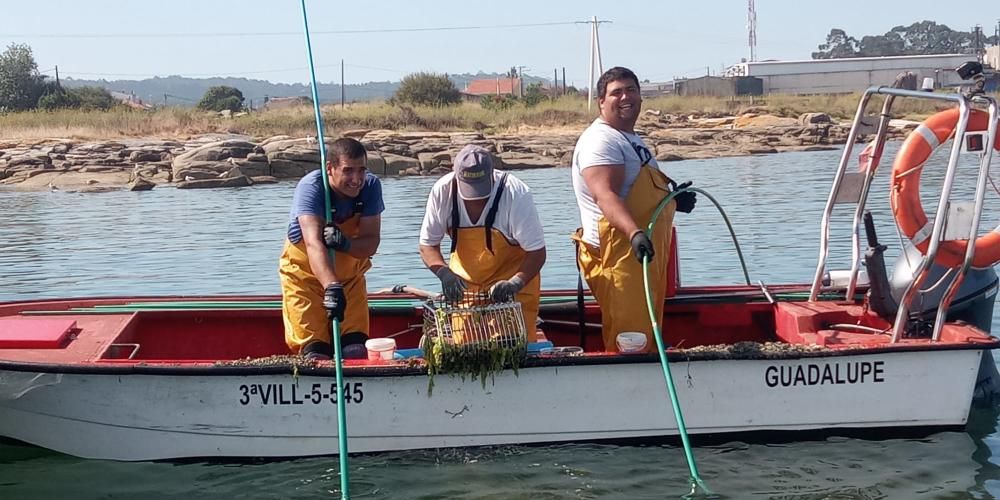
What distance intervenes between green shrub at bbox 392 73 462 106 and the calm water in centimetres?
2226

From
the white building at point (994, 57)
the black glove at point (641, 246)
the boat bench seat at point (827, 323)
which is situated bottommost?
the boat bench seat at point (827, 323)

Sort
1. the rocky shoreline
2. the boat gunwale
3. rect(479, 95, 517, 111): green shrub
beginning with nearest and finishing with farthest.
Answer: the boat gunwale → the rocky shoreline → rect(479, 95, 517, 111): green shrub

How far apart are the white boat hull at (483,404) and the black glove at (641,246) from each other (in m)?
0.65

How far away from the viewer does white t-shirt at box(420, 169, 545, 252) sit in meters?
6.61

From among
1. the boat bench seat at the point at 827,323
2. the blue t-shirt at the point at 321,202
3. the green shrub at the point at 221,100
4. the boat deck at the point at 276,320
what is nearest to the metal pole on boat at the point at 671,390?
the boat bench seat at the point at 827,323

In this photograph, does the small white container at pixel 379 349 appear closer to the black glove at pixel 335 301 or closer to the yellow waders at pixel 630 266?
the black glove at pixel 335 301

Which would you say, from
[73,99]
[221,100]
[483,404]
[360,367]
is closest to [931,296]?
[483,404]

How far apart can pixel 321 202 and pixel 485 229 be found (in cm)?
92

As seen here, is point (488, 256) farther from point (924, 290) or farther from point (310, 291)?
point (924, 290)

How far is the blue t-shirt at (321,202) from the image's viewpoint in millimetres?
6523

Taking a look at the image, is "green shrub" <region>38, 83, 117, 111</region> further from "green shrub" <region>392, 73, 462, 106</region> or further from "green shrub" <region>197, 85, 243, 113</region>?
"green shrub" <region>392, 73, 462, 106</region>

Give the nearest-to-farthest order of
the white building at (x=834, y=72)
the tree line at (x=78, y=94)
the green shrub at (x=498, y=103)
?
the green shrub at (x=498, y=103), the tree line at (x=78, y=94), the white building at (x=834, y=72)

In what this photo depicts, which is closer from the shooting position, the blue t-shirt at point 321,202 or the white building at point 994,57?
the blue t-shirt at point 321,202

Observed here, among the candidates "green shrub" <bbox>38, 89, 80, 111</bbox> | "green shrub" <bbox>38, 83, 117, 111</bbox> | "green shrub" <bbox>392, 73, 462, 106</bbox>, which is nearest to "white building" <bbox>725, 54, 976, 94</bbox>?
"green shrub" <bbox>392, 73, 462, 106</bbox>
